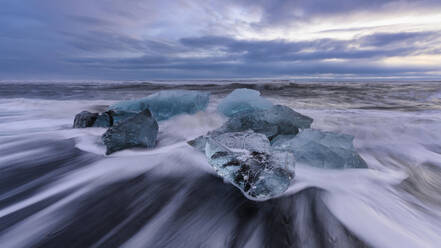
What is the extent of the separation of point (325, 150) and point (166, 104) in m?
2.28

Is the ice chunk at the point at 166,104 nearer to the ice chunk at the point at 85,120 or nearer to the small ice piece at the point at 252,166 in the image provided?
the ice chunk at the point at 85,120

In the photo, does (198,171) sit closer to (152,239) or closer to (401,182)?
(152,239)

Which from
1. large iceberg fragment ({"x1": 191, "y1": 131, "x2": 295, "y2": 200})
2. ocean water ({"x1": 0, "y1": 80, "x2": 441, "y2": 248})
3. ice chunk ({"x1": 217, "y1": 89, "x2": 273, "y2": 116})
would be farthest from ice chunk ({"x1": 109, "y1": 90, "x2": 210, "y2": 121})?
large iceberg fragment ({"x1": 191, "y1": 131, "x2": 295, "y2": 200})

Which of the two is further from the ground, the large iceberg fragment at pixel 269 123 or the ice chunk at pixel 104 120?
the large iceberg fragment at pixel 269 123

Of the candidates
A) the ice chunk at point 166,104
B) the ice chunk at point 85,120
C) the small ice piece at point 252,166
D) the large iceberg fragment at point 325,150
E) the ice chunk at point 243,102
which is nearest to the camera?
the small ice piece at point 252,166

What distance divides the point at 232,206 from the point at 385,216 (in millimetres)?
709

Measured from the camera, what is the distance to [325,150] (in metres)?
1.46

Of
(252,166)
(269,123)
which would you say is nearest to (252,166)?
(252,166)

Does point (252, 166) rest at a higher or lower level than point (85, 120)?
higher

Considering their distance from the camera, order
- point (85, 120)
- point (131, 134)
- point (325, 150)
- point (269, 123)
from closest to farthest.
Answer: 1. point (325, 150)
2. point (131, 134)
3. point (269, 123)
4. point (85, 120)

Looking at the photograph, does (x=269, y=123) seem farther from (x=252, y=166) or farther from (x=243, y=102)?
(x=243, y=102)

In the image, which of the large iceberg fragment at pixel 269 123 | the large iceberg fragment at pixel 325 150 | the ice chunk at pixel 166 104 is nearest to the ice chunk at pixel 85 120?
the ice chunk at pixel 166 104

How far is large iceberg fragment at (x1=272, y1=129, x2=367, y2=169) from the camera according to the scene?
1.44m

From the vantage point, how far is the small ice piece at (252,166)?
1.08 m
